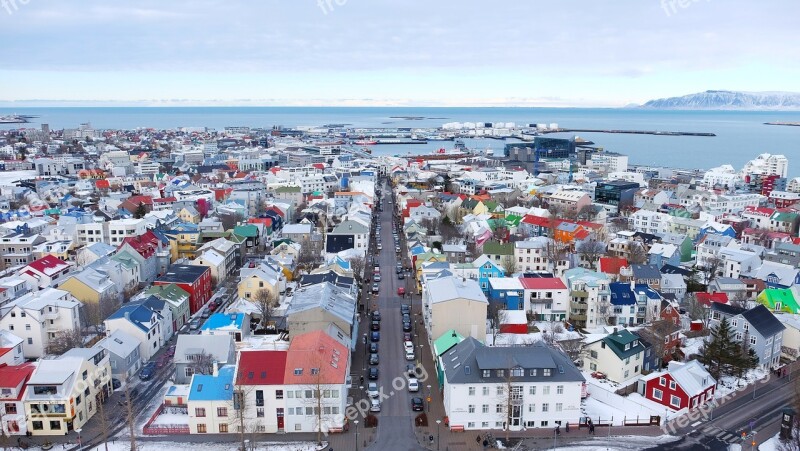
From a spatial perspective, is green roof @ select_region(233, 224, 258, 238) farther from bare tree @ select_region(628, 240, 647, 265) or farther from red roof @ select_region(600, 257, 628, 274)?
bare tree @ select_region(628, 240, 647, 265)

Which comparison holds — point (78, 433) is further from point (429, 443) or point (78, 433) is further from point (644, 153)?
point (644, 153)

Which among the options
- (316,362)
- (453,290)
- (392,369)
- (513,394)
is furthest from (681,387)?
(316,362)

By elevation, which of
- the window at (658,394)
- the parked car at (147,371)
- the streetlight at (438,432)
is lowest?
the parked car at (147,371)

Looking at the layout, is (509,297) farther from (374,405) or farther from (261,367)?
(261,367)

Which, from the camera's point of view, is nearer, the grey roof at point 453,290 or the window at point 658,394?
the window at point 658,394

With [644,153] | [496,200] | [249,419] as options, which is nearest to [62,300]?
[249,419]

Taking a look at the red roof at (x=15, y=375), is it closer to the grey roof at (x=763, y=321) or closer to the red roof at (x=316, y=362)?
the red roof at (x=316, y=362)

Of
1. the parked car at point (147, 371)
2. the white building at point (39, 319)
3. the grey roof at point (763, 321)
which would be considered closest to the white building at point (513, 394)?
the grey roof at point (763, 321)
